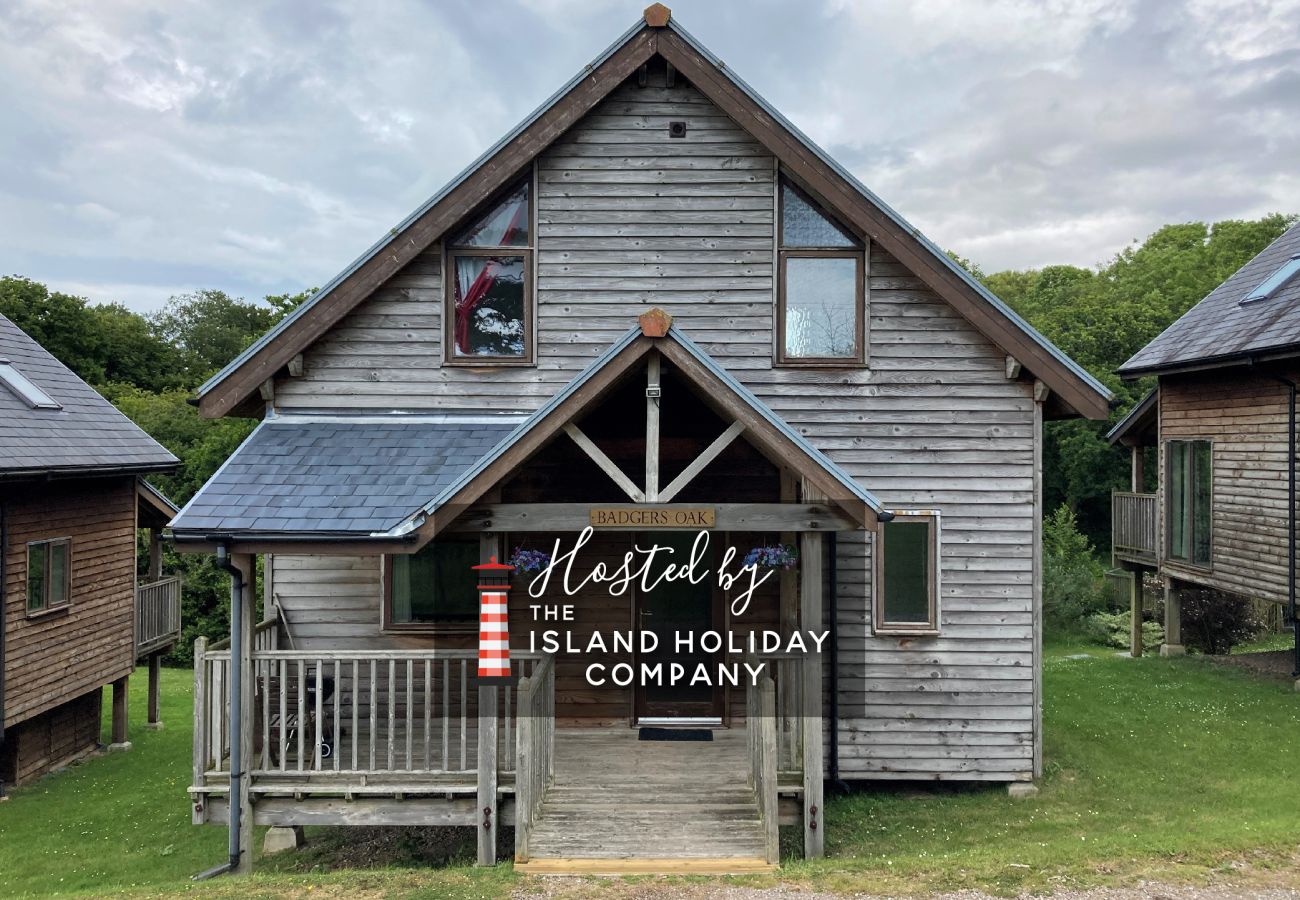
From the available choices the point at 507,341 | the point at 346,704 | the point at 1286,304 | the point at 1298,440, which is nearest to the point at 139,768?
the point at 346,704

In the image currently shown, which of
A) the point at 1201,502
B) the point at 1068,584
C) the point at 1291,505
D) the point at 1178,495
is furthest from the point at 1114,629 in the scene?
the point at 1291,505

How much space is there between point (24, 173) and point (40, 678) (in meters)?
68.6

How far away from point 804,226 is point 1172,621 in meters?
14.3

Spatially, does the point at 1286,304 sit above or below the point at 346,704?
above

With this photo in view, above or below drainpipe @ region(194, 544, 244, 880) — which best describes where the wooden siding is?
above

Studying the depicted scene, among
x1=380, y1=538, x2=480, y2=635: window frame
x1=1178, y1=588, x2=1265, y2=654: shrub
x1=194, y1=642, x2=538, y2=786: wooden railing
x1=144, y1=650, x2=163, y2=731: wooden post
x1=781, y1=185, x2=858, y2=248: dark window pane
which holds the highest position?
x1=781, y1=185, x2=858, y2=248: dark window pane

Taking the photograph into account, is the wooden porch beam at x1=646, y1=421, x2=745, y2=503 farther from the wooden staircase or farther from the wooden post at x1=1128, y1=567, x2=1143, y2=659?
the wooden post at x1=1128, y1=567, x2=1143, y2=659

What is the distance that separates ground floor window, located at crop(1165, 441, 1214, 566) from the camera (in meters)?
16.8

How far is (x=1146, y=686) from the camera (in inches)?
559

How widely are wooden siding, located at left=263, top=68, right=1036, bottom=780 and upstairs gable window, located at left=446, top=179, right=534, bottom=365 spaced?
0.57 feet

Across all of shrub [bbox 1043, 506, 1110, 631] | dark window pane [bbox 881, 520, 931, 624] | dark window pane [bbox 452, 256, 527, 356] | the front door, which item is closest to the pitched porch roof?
dark window pane [bbox 452, 256, 527, 356]

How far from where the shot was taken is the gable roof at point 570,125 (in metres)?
9.00

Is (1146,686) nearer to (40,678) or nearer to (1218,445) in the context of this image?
(1218,445)

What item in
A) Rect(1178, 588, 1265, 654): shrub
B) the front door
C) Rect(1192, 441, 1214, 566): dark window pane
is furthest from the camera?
Rect(1178, 588, 1265, 654): shrub
